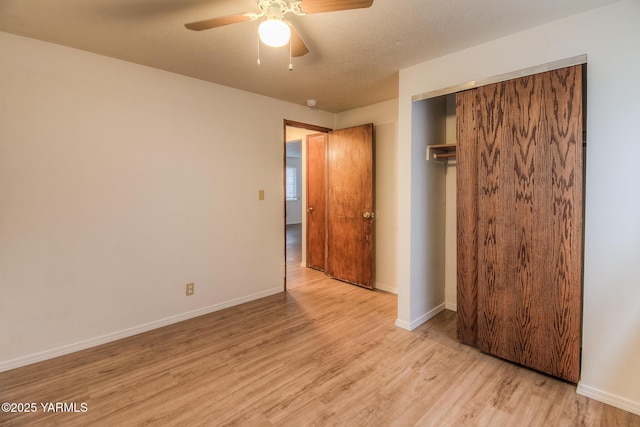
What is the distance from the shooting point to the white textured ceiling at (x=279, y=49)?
6.11 feet

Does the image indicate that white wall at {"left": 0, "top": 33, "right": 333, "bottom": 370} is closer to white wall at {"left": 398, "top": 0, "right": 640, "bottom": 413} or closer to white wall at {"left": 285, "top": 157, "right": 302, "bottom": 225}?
white wall at {"left": 398, "top": 0, "right": 640, "bottom": 413}

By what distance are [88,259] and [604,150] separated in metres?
3.83

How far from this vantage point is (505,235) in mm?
2250

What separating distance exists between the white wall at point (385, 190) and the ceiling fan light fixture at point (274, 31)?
2.51 metres

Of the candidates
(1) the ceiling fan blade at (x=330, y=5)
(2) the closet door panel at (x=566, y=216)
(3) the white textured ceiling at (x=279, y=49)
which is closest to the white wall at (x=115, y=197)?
(3) the white textured ceiling at (x=279, y=49)

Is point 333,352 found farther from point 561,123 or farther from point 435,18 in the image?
point 435,18

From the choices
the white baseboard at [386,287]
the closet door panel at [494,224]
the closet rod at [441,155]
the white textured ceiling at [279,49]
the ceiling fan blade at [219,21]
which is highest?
the white textured ceiling at [279,49]

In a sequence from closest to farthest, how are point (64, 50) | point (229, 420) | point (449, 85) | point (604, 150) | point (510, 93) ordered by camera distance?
point (229, 420) < point (604, 150) < point (510, 93) < point (64, 50) < point (449, 85)

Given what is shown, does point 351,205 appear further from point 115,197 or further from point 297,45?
point 115,197

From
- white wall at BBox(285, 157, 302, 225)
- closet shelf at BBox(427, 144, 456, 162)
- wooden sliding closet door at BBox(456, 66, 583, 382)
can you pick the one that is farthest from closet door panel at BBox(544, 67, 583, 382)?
white wall at BBox(285, 157, 302, 225)

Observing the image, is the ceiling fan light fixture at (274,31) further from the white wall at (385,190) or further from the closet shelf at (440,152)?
the white wall at (385,190)

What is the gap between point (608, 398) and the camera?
6.13 ft

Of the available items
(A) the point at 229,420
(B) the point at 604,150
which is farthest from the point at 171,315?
(B) the point at 604,150

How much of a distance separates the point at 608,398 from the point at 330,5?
278 centimetres
